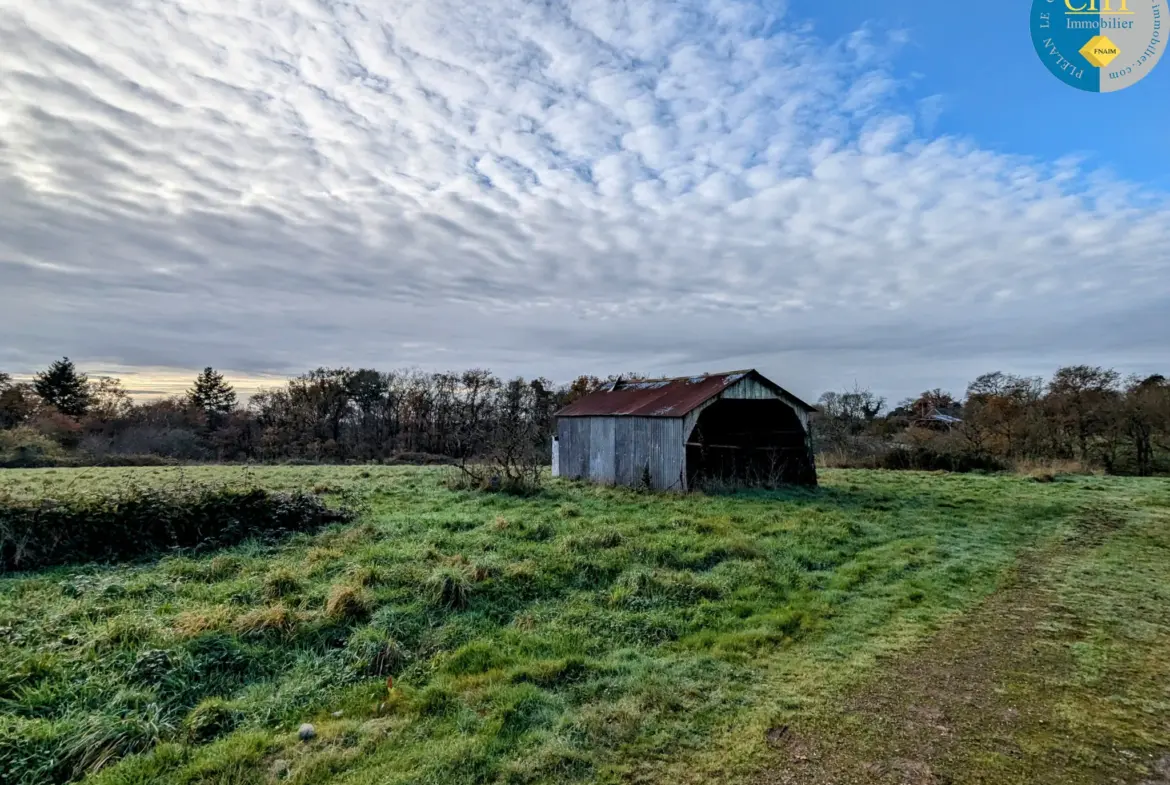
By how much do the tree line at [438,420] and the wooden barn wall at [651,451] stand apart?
7.73 metres

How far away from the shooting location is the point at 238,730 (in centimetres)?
395

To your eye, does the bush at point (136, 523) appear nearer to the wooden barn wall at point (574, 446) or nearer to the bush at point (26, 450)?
the wooden barn wall at point (574, 446)

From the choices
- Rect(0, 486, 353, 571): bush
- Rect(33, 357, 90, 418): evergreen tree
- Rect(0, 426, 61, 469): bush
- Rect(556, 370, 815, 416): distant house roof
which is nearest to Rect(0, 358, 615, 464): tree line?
Rect(33, 357, 90, 418): evergreen tree

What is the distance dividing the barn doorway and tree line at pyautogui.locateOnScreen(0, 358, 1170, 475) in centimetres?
827

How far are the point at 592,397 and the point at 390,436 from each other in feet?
77.6

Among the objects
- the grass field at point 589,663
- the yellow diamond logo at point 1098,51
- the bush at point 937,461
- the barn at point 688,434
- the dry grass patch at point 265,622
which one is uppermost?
the yellow diamond logo at point 1098,51

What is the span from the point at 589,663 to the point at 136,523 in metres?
7.84

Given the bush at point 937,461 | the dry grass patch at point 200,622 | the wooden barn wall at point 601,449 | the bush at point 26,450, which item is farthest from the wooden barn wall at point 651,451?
the bush at point 26,450

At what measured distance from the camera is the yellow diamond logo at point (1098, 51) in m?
9.99

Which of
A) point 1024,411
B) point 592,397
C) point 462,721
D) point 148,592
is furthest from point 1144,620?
point 1024,411

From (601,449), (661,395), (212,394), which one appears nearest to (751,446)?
(661,395)

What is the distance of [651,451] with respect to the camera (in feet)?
53.1

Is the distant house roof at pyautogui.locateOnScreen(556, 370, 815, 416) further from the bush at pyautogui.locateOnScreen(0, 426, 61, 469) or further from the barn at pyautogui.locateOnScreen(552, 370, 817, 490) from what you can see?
the bush at pyautogui.locateOnScreen(0, 426, 61, 469)

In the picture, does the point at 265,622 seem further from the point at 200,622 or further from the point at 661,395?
the point at 661,395
